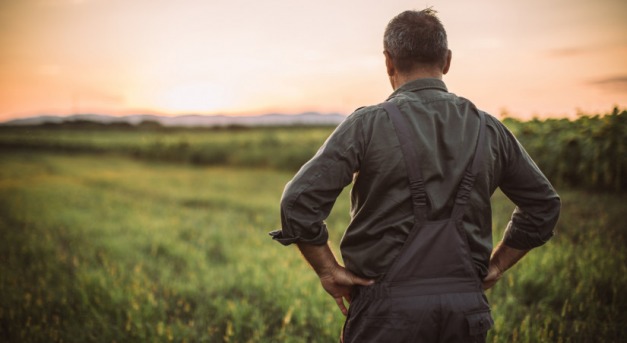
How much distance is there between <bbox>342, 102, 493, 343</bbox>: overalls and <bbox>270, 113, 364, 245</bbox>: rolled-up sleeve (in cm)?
23

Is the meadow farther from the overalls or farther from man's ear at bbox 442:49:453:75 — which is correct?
Result: man's ear at bbox 442:49:453:75

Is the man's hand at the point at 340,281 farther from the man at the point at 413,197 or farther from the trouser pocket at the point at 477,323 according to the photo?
the trouser pocket at the point at 477,323

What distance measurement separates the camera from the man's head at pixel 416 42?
2051 millimetres

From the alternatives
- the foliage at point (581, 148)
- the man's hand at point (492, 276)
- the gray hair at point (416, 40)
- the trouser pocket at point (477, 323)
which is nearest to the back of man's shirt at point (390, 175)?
Answer: the gray hair at point (416, 40)

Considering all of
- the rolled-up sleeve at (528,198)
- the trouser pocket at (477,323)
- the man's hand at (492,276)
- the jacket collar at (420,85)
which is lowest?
the trouser pocket at (477,323)

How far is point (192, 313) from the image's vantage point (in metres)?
5.27

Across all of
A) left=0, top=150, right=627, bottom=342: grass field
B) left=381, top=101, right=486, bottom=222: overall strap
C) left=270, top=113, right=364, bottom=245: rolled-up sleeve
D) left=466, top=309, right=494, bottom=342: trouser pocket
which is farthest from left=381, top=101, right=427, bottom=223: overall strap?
left=0, top=150, right=627, bottom=342: grass field

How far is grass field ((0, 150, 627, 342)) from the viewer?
4.62 metres

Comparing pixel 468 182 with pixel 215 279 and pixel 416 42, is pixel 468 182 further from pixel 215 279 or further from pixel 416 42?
pixel 215 279

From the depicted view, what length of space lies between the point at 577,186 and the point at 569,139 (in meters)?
1.36

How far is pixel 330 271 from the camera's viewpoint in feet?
7.41

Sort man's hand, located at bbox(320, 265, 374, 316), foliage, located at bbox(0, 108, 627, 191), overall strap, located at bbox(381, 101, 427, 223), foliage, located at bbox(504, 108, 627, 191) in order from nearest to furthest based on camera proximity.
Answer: overall strap, located at bbox(381, 101, 427, 223) < man's hand, located at bbox(320, 265, 374, 316) < foliage, located at bbox(504, 108, 627, 191) < foliage, located at bbox(0, 108, 627, 191)

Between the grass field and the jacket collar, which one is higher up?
the jacket collar

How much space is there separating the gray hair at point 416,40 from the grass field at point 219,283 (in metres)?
3.08
